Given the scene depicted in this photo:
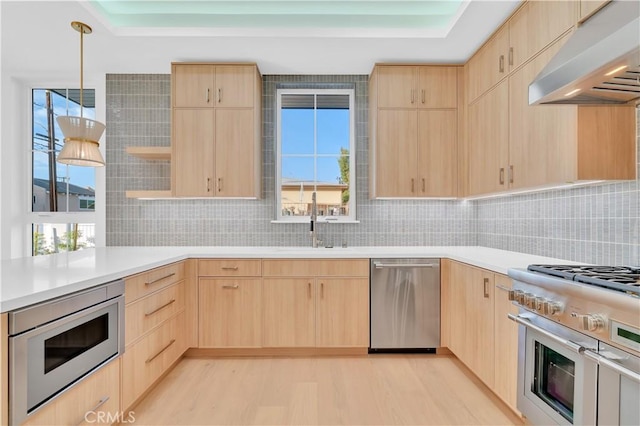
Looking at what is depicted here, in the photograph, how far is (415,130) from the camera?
10.2 feet

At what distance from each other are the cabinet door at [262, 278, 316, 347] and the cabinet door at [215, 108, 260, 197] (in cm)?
90

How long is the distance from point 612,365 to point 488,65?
2253mm

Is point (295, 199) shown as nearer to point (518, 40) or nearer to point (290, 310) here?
point (290, 310)

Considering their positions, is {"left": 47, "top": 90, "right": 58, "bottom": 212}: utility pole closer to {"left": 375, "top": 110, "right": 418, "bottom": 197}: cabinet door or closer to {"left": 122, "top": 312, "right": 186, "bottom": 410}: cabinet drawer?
{"left": 122, "top": 312, "right": 186, "bottom": 410}: cabinet drawer

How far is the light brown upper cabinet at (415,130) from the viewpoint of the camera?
3.09 metres

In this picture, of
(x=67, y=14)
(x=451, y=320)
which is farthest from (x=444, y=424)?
(x=67, y=14)

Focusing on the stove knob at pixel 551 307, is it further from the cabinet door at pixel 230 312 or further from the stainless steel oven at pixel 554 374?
the cabinet door at pixel 230 312

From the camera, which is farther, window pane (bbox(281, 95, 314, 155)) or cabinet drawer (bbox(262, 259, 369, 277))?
window pane (bbox(281, 95, 314, 155))

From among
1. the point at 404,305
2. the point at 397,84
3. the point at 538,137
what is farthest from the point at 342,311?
the point at 397,84

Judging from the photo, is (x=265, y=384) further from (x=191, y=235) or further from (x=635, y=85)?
(x=635, y=85)

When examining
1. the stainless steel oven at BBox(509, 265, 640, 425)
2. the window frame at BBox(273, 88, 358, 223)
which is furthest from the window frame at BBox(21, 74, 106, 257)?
the stainless steel oven at BBox(509, 265, 640, 425)

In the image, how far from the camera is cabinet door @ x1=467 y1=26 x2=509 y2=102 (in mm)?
2426

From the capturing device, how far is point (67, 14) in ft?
7.70

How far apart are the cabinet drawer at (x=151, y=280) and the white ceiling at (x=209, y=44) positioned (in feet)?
5.96
